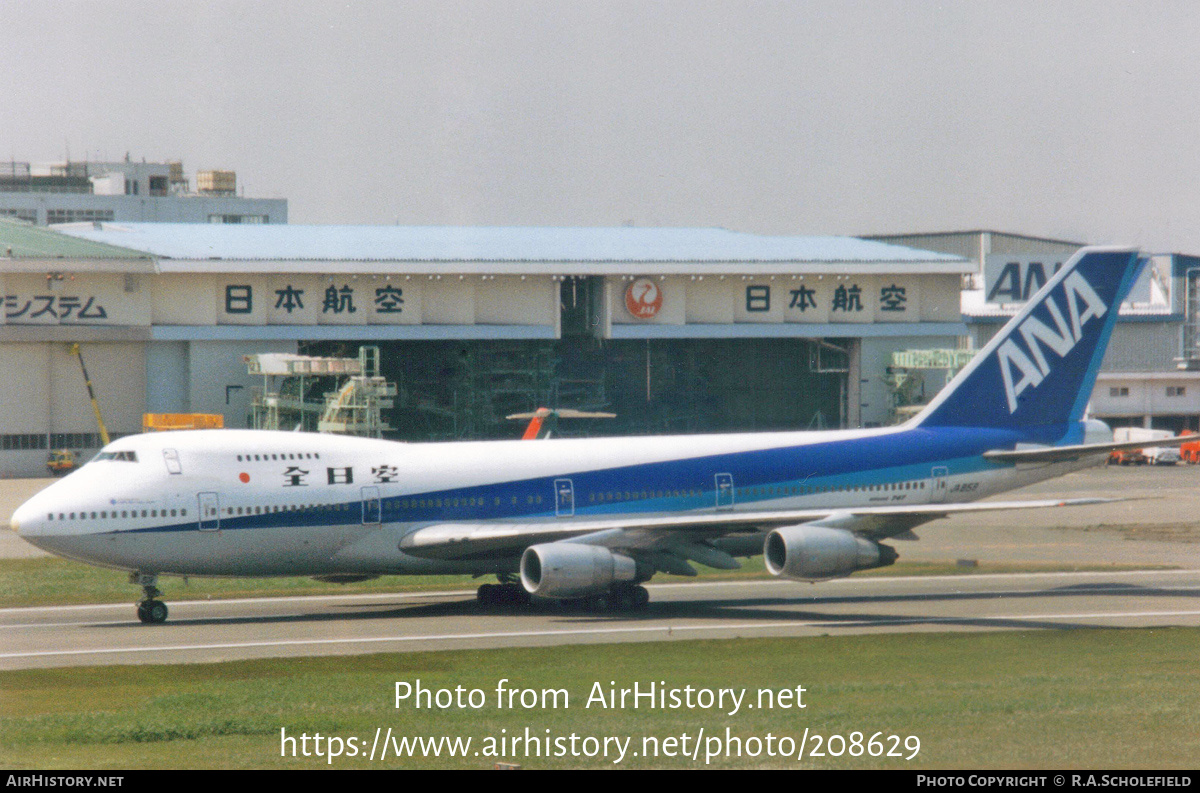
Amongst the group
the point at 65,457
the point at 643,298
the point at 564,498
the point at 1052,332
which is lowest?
the point at 65,457

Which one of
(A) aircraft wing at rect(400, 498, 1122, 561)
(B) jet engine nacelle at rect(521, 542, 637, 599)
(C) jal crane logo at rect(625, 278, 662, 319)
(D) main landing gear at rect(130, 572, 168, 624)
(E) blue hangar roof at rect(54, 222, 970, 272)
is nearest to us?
(B) jet engine nacelle at rect(521, 542, 637, 599)

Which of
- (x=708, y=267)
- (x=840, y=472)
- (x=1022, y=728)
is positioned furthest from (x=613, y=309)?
(x=1022, y=728)

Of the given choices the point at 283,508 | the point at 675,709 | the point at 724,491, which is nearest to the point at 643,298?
the point at 724,491

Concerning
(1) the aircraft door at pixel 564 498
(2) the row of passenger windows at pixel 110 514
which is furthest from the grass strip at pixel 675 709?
(1) the aircraft door at pixel 564 498

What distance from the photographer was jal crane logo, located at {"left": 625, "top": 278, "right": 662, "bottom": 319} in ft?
311

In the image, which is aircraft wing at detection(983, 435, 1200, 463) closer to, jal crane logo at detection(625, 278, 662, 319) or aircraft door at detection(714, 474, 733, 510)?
aircraft door at detection(714, 474, 733, 510)

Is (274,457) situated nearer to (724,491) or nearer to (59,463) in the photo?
(724,491)

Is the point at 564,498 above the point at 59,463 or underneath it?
above

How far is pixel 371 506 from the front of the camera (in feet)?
122

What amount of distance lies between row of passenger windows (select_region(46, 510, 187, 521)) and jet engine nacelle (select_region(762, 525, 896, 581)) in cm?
1464

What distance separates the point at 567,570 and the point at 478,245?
204 ft

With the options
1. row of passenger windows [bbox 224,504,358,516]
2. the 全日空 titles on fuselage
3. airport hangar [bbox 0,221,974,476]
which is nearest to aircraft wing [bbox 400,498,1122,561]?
the 全日空 titles on fuselage

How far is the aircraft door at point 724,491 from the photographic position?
40312 mm

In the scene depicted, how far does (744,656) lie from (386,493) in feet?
39.5
